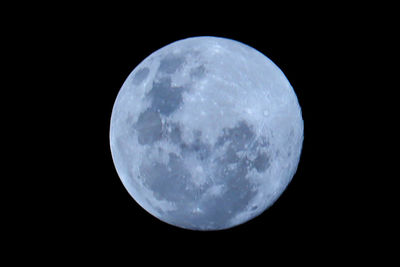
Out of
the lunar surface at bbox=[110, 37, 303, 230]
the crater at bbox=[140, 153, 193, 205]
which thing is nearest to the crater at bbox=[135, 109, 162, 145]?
the lunar surface at bbox=[110, 37, 303, 230]

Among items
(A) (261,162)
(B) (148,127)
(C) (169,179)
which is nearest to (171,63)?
(B) (148,127)

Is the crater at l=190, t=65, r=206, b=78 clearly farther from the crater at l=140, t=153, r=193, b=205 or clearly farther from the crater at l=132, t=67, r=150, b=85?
the crater at l=140, t=153, r=193, b=205

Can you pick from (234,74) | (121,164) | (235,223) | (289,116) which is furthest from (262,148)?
(121,164)

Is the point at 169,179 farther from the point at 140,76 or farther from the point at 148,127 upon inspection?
the point at 140,76

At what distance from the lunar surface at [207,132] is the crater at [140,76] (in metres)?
0.01

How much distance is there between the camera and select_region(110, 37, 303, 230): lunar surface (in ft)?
8.00

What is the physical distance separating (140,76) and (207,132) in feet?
2.64

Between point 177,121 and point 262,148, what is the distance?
2.19ft

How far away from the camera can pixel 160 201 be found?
270cm

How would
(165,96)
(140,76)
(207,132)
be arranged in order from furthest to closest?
1. (140,76)
2. (165,96)
3. (207,132)

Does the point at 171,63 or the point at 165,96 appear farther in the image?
the point at 171,63

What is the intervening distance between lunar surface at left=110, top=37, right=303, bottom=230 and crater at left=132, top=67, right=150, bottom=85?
0.5 inches

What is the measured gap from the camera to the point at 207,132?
2.41 metres

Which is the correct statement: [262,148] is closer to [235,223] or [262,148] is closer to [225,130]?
[225,130]
